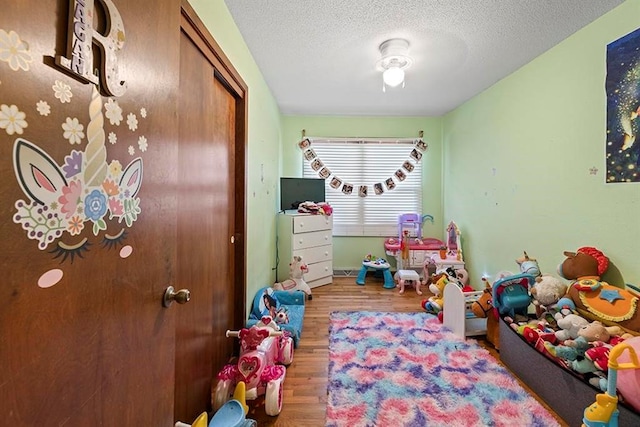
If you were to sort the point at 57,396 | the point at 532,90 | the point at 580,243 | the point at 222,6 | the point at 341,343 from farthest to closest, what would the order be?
the point at 532,90, the point at 341,343, the point at 580,243, the point at 222,6, the point at 57,396

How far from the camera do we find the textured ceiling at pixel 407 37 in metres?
1.75

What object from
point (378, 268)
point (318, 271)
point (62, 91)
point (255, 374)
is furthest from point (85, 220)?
point (378, 268)

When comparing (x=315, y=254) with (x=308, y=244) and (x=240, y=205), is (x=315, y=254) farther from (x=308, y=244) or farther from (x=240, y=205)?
(x=240, y=205)

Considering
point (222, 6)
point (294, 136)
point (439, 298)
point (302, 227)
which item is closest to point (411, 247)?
point (439, 298)

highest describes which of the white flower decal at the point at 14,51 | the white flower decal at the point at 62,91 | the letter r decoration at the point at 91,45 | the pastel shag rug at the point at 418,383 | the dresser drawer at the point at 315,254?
the letter r decoration at the point at 91,45

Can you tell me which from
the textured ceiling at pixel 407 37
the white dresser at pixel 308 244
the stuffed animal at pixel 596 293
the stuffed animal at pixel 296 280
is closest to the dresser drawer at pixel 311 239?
the white dresser at pixel 308 244

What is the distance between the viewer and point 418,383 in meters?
1.78

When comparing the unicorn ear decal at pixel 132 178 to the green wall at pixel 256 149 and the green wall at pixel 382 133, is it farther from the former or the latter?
the green wall at pixel 382 133

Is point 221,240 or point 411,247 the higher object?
point 221,240

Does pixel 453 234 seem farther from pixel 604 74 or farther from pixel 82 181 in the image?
pixel 82 181

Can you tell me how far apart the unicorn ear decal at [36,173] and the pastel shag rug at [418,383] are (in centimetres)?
157

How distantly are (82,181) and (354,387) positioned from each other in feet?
5.75

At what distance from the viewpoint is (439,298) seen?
9.60ft

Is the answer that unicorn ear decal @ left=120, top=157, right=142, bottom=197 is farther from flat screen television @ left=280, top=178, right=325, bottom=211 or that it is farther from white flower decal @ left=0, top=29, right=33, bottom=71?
flat screen television @ left=280, top=178, right=325, bottom=211
